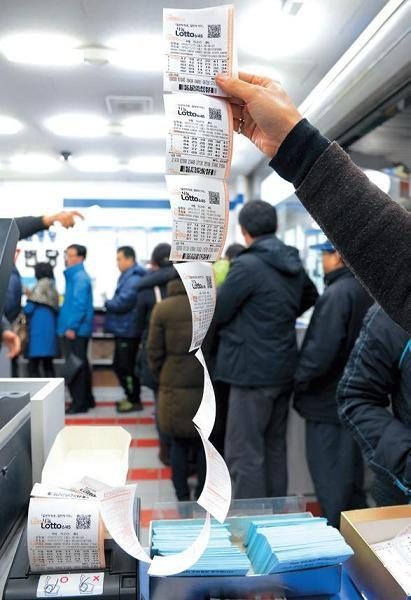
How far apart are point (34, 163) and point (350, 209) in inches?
277

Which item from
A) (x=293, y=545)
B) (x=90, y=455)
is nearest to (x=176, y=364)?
(x=90, y=455)

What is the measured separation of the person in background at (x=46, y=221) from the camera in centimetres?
155

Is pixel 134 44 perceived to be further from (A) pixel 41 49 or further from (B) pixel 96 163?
(B) pixel 96 163

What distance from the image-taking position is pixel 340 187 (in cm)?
74

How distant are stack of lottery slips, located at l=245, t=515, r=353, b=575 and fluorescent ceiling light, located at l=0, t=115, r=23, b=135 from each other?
5.10 meters

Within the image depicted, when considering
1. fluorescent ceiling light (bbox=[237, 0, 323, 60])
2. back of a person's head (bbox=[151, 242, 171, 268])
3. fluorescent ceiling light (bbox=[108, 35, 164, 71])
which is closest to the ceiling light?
fluorescent ceiling light (bbox=[108, 35, 164, 71])

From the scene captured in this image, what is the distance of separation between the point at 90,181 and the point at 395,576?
8.09m

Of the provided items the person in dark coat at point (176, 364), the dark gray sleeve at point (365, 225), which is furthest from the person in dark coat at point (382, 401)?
the person in dark coat at point (176, 364)

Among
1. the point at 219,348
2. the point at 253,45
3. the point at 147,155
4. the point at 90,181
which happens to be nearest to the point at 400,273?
the point at 219,348

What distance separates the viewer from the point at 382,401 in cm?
160

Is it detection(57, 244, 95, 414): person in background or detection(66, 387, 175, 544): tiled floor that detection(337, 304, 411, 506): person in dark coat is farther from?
detection(57, 244, 95, 414): person in background

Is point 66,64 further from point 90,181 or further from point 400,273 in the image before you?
point 90,181

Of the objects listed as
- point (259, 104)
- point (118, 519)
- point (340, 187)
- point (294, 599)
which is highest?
point (259, 104)

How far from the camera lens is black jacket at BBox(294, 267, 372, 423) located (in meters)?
2.35
